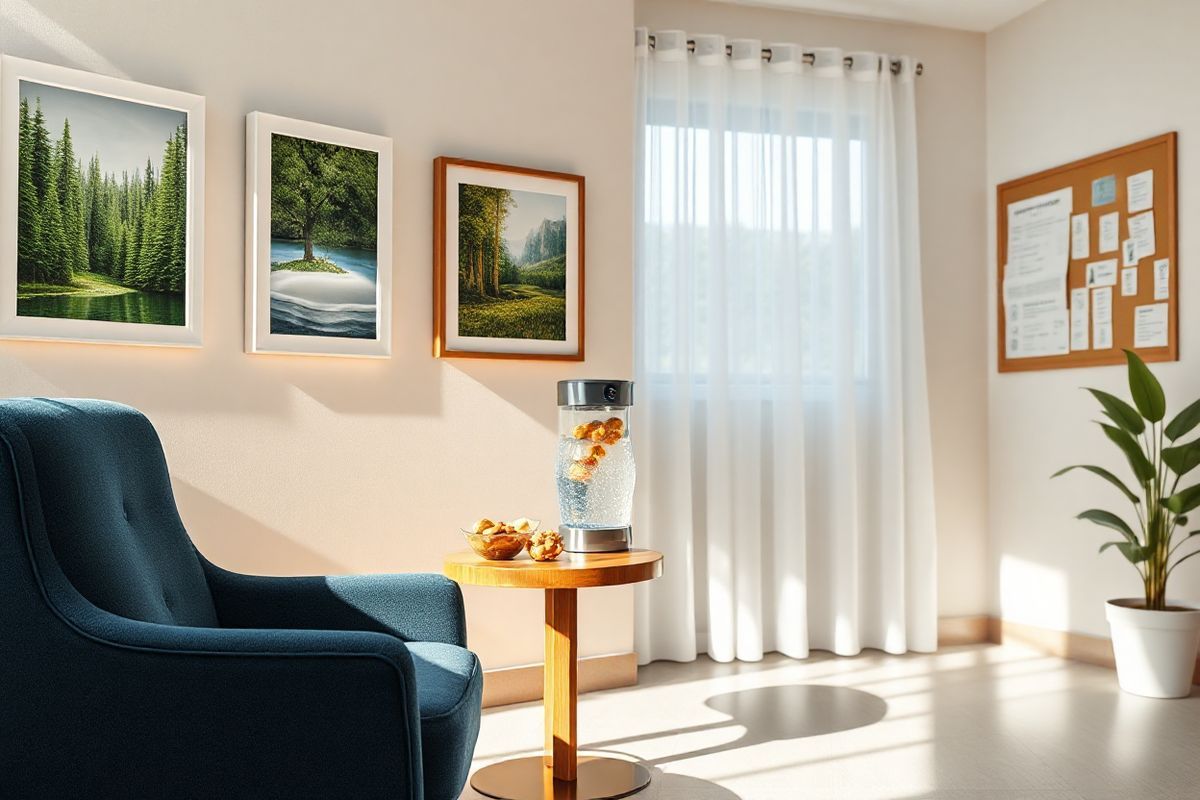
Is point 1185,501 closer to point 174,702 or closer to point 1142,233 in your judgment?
point 1142,233

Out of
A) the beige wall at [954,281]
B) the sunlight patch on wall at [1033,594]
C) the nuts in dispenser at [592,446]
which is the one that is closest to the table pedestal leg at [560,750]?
the nuts in dispenser at [592,446]

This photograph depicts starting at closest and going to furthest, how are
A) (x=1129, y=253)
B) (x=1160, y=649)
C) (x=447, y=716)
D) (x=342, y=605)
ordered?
(x=447, y=716), (x=342, y=605), (x=1160, y=649), (x=1129, y=253)

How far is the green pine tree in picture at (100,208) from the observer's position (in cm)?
271

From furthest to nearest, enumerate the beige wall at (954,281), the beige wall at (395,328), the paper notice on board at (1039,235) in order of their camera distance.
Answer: the beige wall at (954,281) < the paper notice on board at (1039,235) < the beige wall at (395,328)

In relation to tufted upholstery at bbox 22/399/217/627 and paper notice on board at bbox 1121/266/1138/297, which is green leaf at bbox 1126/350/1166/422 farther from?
tufted upholstery at bbox 22/399/217/627

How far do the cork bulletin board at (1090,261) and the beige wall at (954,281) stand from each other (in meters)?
0.14

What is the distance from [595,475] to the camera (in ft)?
8.86

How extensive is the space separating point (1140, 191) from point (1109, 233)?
201 millimetres

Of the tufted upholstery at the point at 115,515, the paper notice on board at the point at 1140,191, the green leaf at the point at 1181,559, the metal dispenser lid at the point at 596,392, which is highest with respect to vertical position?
the paper notice on board at the point at 1140,191

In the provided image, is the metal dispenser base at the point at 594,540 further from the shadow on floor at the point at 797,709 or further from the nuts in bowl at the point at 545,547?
the shadow on floor at the point at 797,709

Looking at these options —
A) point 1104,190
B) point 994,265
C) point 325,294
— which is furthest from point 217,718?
point 994,265

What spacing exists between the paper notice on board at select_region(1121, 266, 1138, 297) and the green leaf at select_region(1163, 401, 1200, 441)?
61 centimetres

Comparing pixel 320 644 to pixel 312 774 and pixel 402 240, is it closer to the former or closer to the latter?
pixel 312 774

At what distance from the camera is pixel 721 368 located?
425cm
